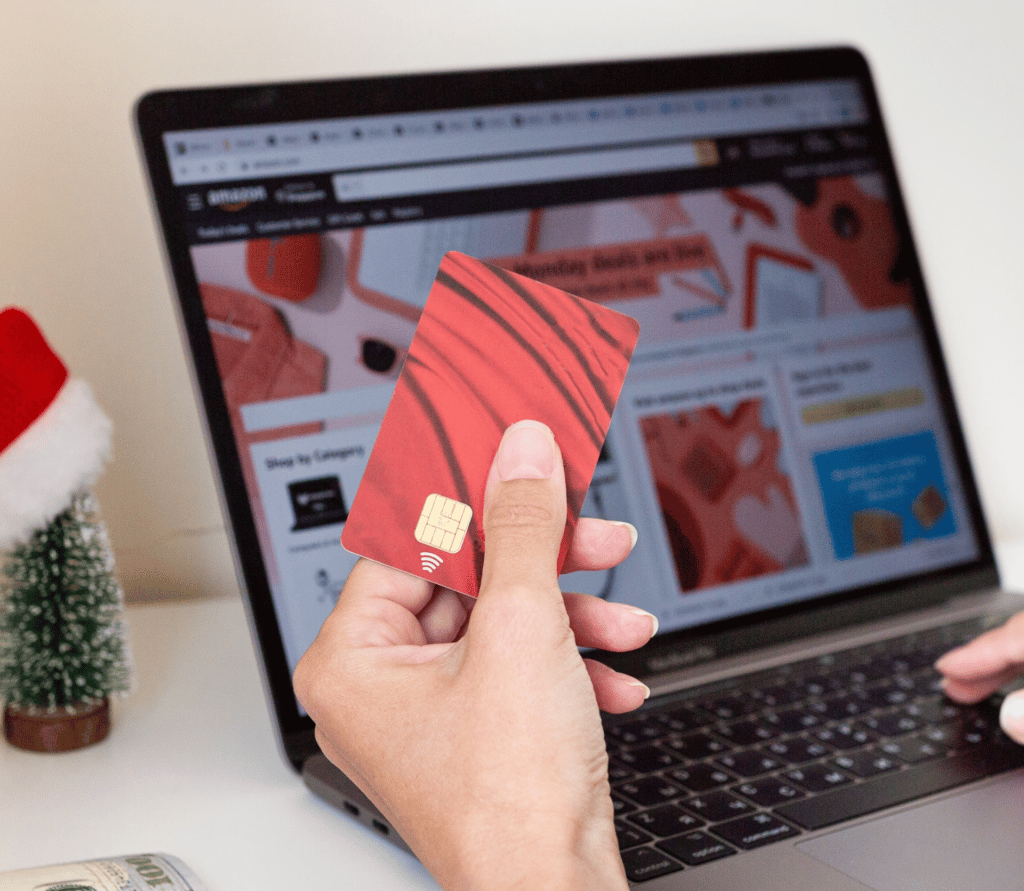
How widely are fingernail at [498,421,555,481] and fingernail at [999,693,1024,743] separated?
30 centimetres

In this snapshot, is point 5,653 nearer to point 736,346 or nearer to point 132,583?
point 132,583

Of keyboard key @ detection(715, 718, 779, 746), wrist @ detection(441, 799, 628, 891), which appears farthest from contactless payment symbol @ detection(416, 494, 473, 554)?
keyboard key @ detection(715, 718, 779, 746)

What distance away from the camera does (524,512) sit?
0.38 meters

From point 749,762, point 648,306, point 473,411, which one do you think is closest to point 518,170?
point 648,306

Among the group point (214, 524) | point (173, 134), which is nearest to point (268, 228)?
point (173, 134)

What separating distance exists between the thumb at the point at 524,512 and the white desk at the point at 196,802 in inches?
7.0

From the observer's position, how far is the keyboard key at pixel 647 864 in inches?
16.5

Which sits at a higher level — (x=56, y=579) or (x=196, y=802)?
(x=56, y=579)

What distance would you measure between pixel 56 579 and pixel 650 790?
35 cm

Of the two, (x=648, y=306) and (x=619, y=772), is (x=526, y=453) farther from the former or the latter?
(x=648, y=306)

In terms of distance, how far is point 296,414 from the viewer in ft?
1.94

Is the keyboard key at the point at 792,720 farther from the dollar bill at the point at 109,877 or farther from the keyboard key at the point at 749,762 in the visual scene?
the dollar bill at the point at 109,877

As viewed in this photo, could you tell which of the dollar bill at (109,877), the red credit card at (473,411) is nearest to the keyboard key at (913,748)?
the red credit card at (473,411)

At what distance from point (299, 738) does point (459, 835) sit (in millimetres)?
232
